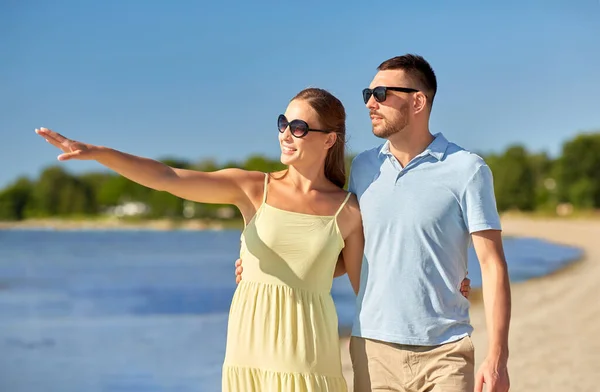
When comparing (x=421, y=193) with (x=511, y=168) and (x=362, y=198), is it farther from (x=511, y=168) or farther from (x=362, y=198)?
(x=511, y=168)

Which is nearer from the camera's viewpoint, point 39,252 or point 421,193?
point 421,193

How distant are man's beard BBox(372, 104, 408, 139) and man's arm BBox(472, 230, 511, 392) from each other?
21.8 inches

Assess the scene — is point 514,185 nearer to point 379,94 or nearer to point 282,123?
point 379,94

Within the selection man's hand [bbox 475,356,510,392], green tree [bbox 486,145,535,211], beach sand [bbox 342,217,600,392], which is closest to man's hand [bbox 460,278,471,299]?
man's hand [bbox 475,356,510,392]

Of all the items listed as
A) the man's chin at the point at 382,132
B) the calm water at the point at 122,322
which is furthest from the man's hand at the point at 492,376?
the calm water at the point at 122,322

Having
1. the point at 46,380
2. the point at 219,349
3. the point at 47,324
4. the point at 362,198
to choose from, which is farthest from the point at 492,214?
the point at 47,324

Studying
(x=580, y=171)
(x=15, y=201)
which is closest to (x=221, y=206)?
(x=15, y=201)

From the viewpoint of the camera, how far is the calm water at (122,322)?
13.1 meters

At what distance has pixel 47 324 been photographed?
20828 mm

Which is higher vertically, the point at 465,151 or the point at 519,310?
the point at 465,151

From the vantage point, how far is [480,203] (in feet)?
10.6

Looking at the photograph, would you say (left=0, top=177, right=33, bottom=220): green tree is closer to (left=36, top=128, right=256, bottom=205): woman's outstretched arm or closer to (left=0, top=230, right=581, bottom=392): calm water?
(left=0, top=230, right=581, bottom=392): calm water

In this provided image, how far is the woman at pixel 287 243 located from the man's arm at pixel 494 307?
1.72 ft

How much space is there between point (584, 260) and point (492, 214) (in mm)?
29273
